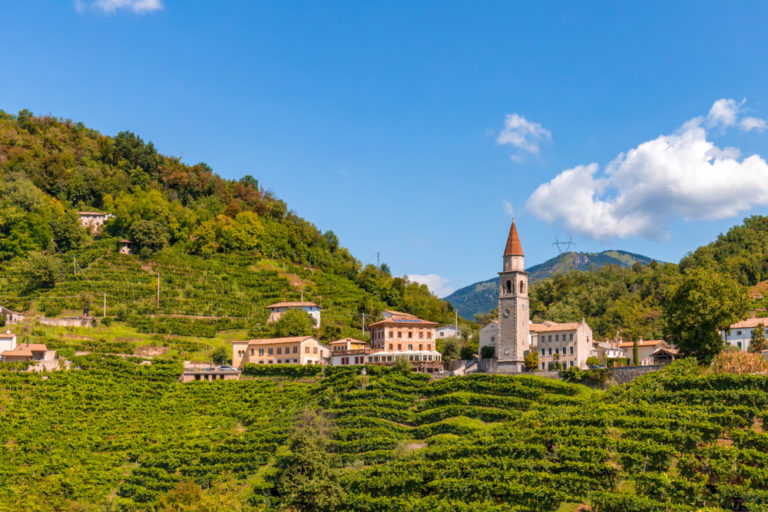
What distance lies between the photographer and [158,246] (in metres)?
102

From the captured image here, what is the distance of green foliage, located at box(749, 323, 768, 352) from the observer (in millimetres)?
65938

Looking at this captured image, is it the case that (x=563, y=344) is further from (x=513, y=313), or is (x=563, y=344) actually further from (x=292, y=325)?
(x=292, y=325)

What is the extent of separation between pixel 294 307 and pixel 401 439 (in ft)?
117

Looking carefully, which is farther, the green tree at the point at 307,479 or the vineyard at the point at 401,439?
the green tree at the point at 307,479

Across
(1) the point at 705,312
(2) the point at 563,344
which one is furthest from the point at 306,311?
(1) the point at 705,312

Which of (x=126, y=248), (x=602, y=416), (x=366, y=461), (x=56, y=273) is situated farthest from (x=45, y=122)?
(x=602, y=416)

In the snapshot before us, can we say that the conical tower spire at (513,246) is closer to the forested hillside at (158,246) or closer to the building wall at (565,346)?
the building wall at (565,346)

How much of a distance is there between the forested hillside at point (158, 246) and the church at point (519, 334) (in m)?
25.8

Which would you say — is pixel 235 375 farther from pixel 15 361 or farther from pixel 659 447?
pixel 659 447

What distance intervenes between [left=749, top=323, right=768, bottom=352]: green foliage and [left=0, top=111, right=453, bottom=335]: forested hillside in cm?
4113

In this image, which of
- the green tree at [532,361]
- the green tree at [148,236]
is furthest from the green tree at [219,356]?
the green tree at [148,236]

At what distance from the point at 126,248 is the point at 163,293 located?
14910mm

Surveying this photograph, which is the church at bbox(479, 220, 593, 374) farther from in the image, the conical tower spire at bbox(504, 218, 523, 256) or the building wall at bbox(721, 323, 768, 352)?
the building wall at bbox(721, 323, 768, 352)

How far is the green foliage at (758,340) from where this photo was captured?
216ft
